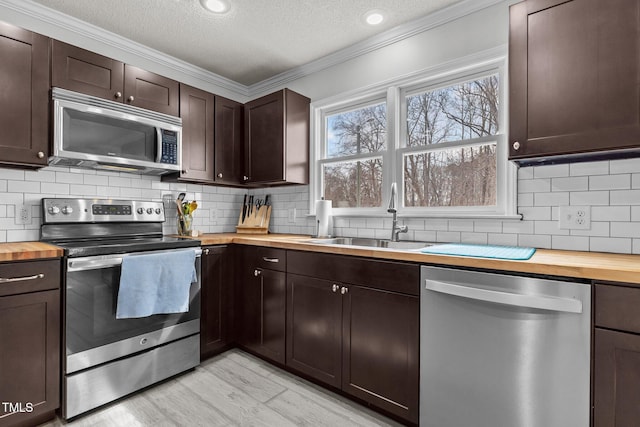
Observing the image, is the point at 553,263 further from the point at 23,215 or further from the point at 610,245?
the point at 23,215

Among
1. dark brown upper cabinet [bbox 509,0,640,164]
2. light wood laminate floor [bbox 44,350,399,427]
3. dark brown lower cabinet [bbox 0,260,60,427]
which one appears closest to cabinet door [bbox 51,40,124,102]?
dark brown lower cabinet [bbox 0,260,60,427]

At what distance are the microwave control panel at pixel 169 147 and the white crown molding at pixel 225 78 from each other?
823 mm

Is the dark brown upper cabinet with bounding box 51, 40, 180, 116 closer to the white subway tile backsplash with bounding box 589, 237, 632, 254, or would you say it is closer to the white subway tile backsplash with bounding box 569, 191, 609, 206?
the white subway tile backsplash with bounding box 569, 191, 609, 206

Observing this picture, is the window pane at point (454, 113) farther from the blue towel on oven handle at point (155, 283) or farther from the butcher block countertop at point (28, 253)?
the butcher block countertop at point (28, 253)

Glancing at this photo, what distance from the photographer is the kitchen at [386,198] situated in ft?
5.49

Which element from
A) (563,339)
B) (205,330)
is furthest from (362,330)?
(205,330)

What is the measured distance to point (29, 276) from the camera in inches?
64.7

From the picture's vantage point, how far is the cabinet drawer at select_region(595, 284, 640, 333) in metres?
1.10

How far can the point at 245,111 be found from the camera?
3145mm

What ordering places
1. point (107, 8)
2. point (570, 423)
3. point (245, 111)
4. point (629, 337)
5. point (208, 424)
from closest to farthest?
point (629, 337), point (570, 423), point (208, 424), point (107, 8), point (245, 111)

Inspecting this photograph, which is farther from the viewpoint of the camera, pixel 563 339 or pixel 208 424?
pixel 208 424

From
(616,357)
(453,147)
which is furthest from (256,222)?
(616,357)

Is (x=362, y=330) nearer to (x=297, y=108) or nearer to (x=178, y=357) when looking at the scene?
(x=178, y=357)

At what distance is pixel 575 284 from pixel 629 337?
0.22 m
